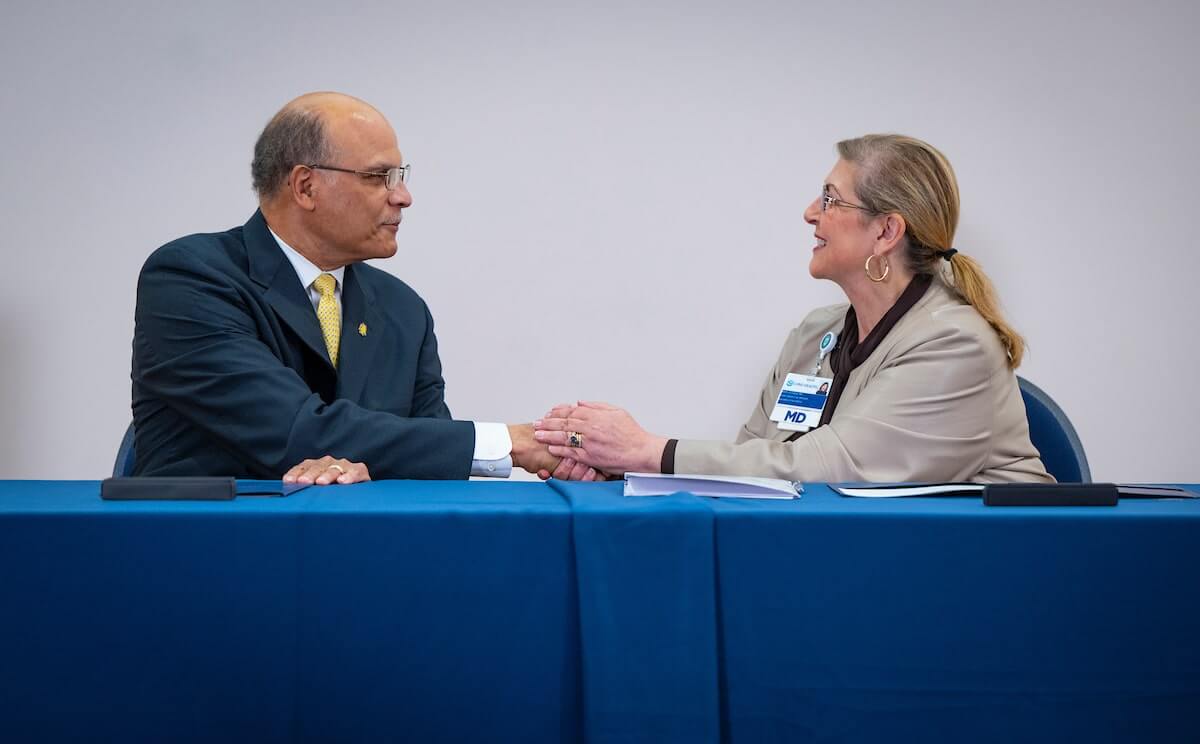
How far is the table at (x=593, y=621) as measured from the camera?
1.38 m

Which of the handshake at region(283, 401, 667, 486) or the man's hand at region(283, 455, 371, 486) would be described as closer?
the man's hand at region(283, 455, 371, 486)

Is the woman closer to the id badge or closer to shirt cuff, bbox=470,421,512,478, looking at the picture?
the id badge

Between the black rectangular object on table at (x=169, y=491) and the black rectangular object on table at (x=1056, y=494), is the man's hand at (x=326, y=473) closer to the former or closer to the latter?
the black rectangular object on table at (x=169, y=491)

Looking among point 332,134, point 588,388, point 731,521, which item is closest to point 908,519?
point 731,521

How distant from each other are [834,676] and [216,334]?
4.87 feet

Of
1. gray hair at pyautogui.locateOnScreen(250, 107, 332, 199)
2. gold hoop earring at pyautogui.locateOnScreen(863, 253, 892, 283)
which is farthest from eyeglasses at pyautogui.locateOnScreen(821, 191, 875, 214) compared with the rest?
gray hair at pyautogui.locateOnScreen(250, 107, 332, 199)

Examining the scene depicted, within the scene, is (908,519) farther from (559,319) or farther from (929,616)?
(559,319)

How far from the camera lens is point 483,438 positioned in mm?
2582

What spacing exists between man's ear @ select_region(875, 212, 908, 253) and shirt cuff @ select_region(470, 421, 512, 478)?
1.09m

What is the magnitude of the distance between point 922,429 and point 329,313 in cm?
143

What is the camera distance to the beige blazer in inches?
91.2

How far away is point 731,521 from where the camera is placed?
1429mm

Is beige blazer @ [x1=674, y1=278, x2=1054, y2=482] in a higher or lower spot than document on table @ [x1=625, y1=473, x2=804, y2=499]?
higher

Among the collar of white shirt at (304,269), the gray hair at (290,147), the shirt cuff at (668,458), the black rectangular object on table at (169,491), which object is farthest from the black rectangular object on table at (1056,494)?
the gray hair at (290,147)
